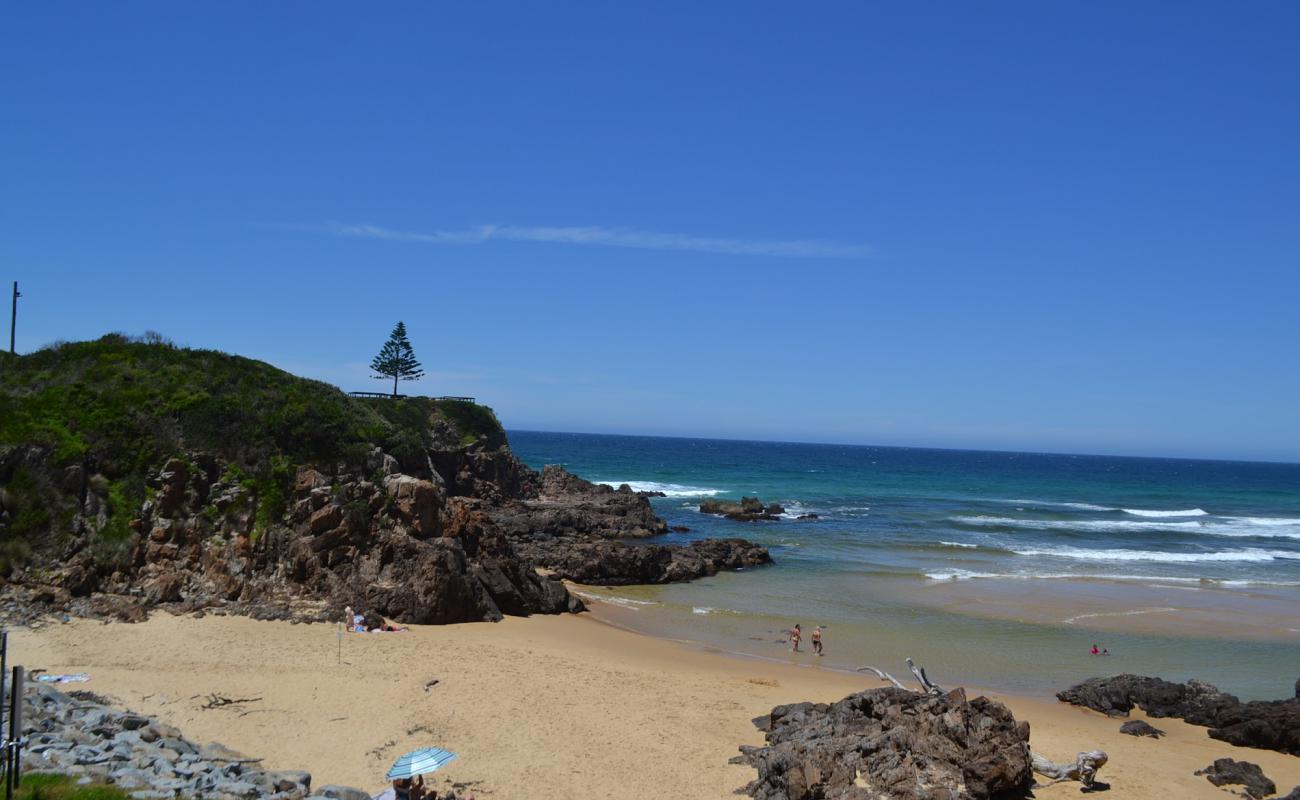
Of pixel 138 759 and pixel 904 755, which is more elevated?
pixel 138 759

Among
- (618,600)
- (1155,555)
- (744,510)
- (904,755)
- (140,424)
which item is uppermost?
(140,424)

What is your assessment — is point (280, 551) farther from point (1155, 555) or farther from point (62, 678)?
point (1155, 555)

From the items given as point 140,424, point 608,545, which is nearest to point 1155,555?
point 608,545

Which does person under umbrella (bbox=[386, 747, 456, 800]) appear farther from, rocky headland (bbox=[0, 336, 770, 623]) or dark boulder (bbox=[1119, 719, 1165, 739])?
Result: dark boulder (bbox=[1119, 719, 1165, 739])

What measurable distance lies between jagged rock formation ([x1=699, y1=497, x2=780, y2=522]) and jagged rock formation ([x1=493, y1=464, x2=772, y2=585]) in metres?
6.74

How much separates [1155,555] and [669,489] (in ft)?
136

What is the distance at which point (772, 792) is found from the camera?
11859mm

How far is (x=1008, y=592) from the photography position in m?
31.9

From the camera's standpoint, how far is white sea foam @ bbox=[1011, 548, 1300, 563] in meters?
42.4

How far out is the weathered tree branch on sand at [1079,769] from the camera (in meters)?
13.1

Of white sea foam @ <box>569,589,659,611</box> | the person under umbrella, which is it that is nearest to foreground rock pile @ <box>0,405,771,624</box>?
white sea foam @ <box>569,589,659,611</box>

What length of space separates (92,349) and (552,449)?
109 metres

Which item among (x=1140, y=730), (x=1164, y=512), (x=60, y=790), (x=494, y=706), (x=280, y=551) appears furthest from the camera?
(x=1164, y=512)

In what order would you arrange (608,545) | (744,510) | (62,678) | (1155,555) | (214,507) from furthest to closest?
(744,510)
(1155,555)
(608,545)
(214,507)
(62,678)
